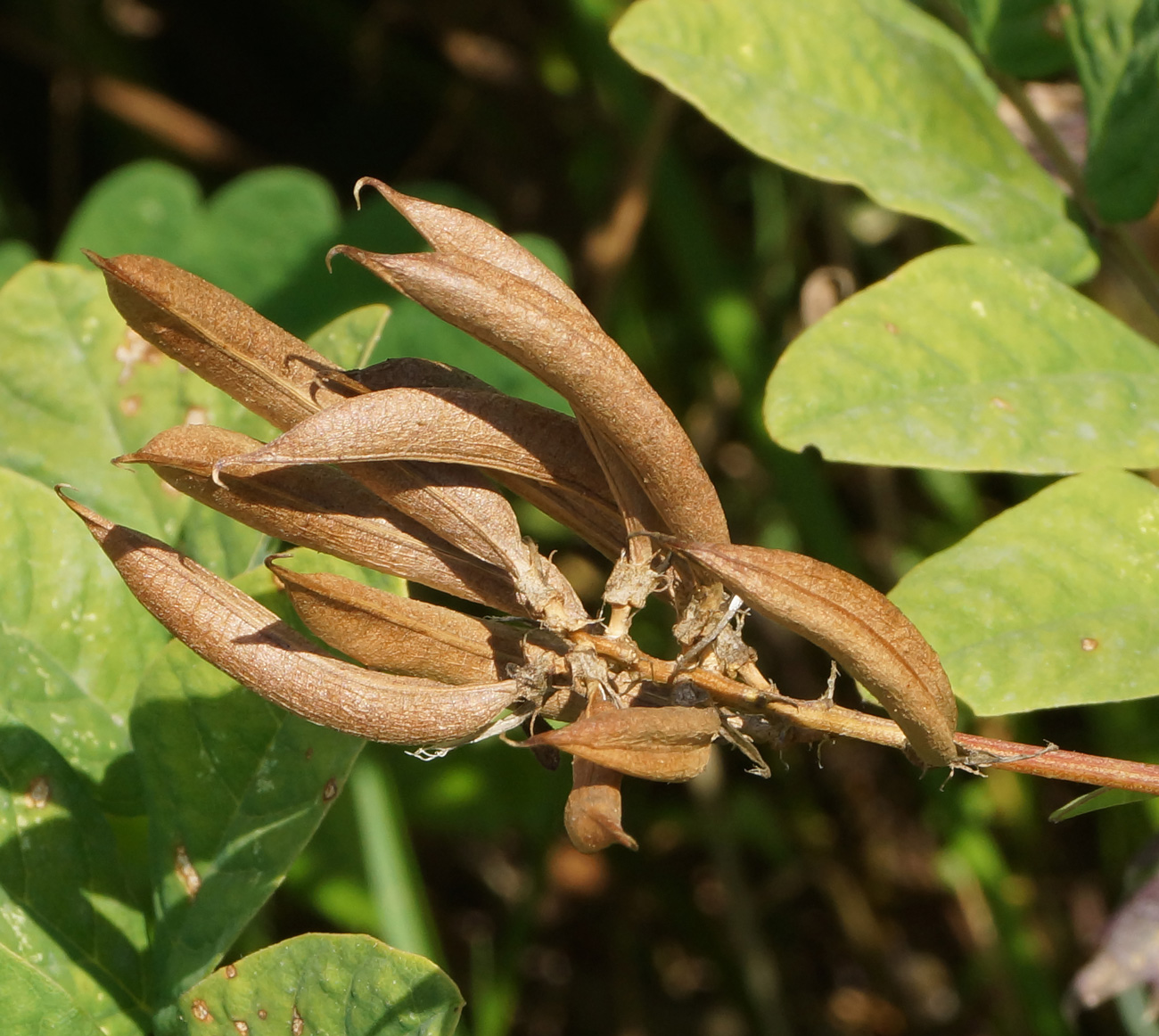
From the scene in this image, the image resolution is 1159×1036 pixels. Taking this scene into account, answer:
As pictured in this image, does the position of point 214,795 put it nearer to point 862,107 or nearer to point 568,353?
point 568,353

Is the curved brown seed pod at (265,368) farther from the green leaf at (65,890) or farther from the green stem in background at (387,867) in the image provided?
the green stem in background at (387,867)

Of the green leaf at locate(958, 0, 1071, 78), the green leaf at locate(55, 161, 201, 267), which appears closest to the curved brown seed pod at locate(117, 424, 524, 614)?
the green leaf at locate(958, 0, 1071, 78)

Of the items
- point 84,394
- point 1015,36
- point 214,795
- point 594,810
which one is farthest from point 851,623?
point 84,394

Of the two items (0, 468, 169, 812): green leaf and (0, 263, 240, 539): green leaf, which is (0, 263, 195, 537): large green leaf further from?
(0, 468, 169, 812): green leaf

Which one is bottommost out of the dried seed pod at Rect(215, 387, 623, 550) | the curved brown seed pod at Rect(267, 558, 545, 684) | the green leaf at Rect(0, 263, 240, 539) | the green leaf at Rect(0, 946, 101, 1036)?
the green leaf at Rect(0, 946, 101, 1036)

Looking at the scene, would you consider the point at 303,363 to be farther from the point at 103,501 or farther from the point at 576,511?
the point at 103,501

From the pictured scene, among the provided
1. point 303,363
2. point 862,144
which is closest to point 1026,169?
point 862,144
